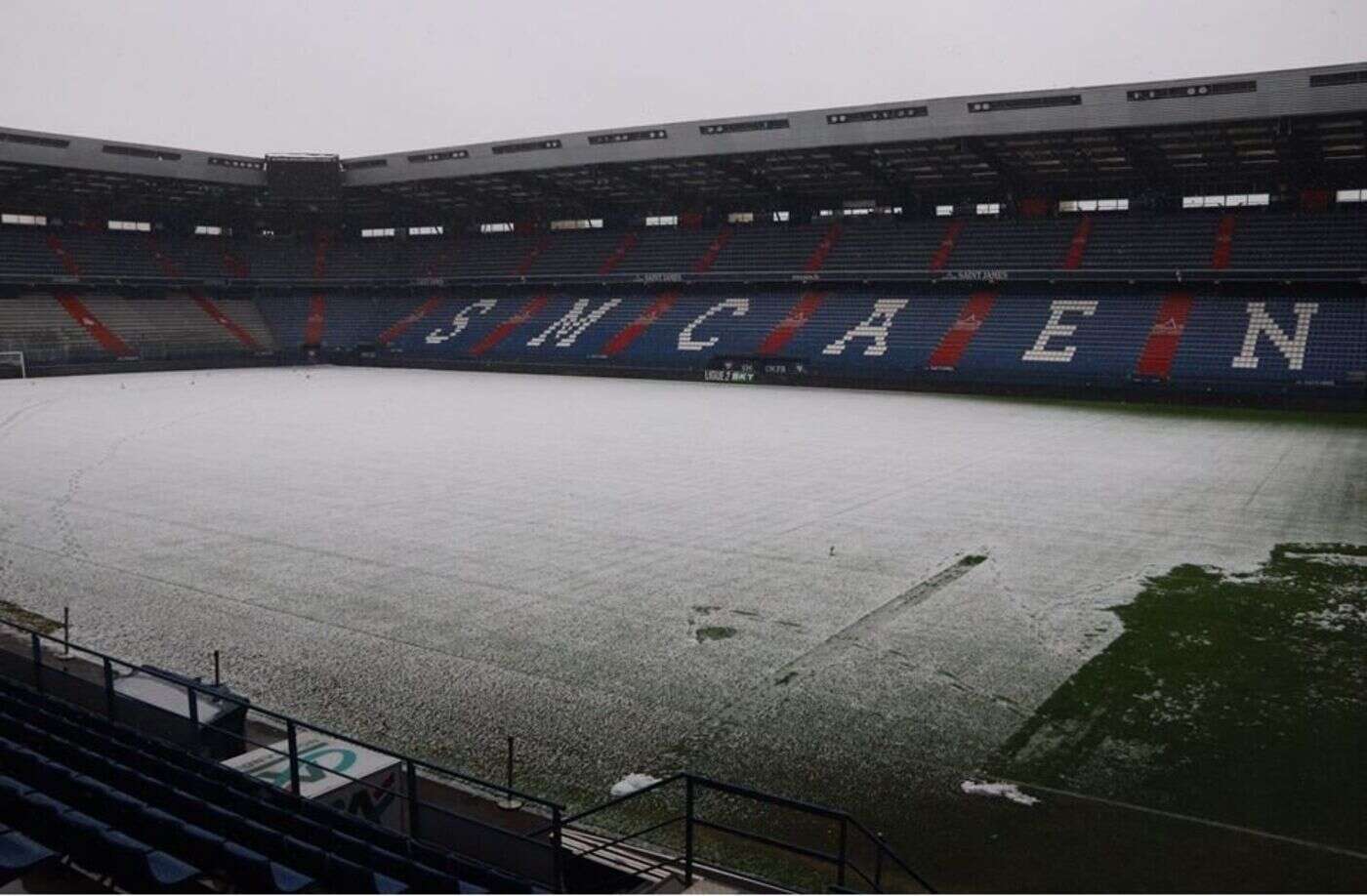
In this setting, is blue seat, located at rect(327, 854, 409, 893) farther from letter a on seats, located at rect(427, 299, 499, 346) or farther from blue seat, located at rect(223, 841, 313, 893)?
letter a on seats, located at rect(427, 299, 499, 346)

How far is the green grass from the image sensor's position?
816 centimetres

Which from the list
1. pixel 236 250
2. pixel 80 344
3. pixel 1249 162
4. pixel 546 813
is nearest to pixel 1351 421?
pixel 1249 162

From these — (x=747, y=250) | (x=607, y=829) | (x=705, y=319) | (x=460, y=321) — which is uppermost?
(x=747, y=250)

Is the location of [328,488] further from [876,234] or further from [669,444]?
[876,234]

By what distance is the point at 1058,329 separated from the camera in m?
46.7

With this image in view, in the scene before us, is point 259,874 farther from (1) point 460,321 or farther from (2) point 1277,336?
(1) point 460,321

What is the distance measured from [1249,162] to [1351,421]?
16138 millimetres

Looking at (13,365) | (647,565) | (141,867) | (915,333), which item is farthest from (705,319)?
(141,867)

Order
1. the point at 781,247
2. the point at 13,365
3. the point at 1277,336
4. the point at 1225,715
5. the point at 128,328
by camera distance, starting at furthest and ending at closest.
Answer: the point at 128,328 < the point at 781,247 < the point at 13,365 < the point at 1277,336 < the point at 1225,715

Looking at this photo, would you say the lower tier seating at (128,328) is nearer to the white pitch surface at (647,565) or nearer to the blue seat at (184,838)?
the white pitch surface at (647,565)

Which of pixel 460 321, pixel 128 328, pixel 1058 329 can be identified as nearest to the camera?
pixel 1058 329

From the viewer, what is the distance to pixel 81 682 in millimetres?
9148

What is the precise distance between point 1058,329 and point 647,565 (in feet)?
122

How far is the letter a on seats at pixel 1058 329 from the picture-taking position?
44750 mm
